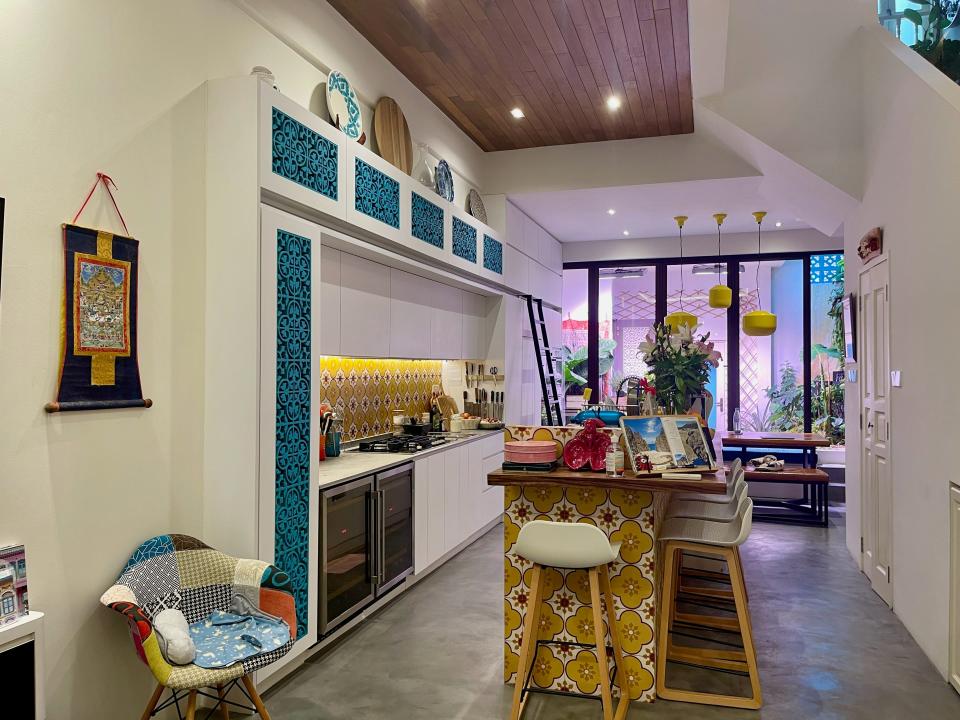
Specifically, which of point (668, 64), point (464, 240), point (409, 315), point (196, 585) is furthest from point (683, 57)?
point (196, 585)

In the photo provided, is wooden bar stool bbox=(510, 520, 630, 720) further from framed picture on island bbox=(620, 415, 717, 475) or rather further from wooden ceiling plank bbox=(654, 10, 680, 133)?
wooden ceiling plank bbox=(654, 10, 680, 133)

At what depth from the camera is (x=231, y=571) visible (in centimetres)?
272

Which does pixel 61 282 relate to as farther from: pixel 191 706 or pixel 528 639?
pixel 528 639

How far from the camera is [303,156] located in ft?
10.7

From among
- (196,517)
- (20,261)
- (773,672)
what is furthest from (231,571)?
(773,672)

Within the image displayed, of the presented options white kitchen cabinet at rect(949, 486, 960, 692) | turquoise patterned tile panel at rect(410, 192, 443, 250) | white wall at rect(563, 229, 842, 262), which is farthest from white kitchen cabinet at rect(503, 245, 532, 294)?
white kitchen cabinet at rect(949, 486, 960, 692)

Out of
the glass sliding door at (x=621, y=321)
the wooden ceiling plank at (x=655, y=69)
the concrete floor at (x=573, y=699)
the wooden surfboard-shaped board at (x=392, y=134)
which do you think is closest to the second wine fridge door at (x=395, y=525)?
the concrete floor at (x=573, y=699)

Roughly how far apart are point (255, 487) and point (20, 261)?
119cm

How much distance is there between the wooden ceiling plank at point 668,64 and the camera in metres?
4.13

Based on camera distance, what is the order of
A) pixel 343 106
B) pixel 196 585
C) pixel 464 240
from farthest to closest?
pixel 464 240
pixel 343 106
pixel 196 585

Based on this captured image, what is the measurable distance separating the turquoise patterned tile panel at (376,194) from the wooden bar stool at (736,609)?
231cm

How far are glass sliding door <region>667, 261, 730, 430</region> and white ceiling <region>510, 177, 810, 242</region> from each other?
489 mm

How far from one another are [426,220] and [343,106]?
3.41 ft

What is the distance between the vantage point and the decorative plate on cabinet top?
3885 millimetres
